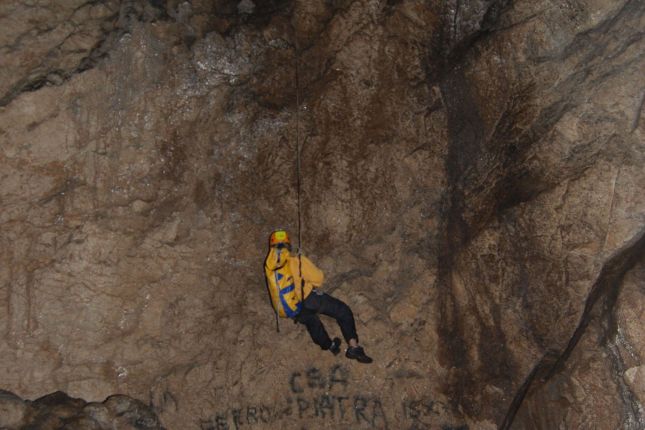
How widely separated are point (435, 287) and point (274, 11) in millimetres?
3505

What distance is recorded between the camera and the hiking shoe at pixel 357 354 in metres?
7.06

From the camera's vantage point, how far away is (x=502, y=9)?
6762 millimetres

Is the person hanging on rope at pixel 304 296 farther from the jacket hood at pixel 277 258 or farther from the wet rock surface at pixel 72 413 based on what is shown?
the wet rock surface at pixel 72 413

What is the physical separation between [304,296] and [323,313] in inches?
14.4

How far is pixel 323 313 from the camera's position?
7098 mm

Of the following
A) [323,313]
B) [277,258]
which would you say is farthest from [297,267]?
[323,313]

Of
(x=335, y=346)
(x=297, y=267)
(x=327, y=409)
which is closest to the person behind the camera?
(x=297, y=267)

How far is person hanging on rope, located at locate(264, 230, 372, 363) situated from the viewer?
21.7 ft

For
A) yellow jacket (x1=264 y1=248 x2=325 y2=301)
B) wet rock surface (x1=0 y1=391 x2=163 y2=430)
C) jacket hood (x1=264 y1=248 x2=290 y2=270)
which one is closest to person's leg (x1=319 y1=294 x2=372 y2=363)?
yellow jacket (x1=264 y1=248 x2=325 y2=301)

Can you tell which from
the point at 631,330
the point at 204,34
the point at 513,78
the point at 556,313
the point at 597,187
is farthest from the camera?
the point at 204,34

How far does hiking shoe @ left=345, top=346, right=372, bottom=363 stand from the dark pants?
11 cm

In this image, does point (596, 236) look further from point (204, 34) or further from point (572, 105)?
point (204, 34)

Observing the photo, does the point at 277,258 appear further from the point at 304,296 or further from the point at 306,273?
the point at 304,296

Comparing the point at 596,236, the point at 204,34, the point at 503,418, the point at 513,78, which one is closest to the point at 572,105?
the point at 513,78
